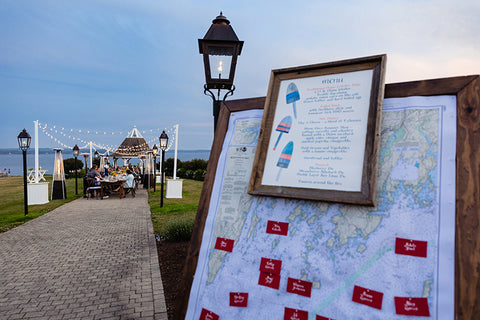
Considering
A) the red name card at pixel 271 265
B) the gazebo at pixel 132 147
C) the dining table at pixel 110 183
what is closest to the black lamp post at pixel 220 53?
the red name card at pixel 271 265

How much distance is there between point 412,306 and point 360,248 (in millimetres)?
327

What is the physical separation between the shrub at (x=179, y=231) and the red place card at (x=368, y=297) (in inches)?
246

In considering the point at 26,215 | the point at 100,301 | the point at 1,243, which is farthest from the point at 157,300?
the point at 26,215

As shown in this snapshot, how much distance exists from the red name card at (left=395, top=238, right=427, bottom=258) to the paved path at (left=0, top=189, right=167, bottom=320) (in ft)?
11.5

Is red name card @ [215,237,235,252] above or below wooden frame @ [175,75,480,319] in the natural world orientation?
below

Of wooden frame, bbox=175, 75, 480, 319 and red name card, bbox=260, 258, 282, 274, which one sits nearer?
wooden frame, bbox=175, 75, 480, 319

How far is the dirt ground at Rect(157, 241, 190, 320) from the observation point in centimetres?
451

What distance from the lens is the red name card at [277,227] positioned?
1792 mm

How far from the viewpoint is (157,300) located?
175 inches

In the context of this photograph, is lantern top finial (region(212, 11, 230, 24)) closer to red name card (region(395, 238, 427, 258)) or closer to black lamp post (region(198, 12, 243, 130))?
black lamp post (region(198, 12, 243, 130))

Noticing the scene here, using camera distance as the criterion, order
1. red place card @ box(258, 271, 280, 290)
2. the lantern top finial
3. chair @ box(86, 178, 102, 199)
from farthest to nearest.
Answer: chair @ box(86, 178, 102, 199)
the lantern top finial
red place card @ box(258, 271, 280, 290)

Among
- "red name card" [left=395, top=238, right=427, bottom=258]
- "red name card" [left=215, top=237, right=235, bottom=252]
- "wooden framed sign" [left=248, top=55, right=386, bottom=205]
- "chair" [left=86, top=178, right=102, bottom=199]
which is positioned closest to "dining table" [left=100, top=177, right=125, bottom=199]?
"chair" [left=86, top=178, right=102, bottom=199]

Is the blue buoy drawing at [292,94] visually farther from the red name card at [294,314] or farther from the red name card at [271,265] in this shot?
the red name card at [294,314]

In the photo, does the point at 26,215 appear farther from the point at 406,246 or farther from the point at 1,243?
the point at 406,246
